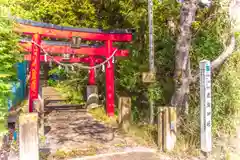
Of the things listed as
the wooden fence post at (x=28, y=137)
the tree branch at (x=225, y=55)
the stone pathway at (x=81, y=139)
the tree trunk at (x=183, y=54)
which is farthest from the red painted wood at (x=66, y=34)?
the tree branch at (x=225, y=55)

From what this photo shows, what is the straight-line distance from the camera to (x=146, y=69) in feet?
23.9

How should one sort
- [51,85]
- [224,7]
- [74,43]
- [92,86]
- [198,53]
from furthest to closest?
[51,85] < [92,86] < [74,43] < [198,53] < [224,7]

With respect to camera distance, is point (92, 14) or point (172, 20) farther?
point (92, 14)

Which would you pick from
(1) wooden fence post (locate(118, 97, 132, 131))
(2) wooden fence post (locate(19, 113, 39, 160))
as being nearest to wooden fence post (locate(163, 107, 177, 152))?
(1) wooden fence post (locate(118, 97, 132, 131))

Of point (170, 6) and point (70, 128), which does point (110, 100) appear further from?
point (170, 6)

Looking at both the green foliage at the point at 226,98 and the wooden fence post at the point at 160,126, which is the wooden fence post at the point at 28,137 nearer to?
the wooden fence post at the point at 160,126

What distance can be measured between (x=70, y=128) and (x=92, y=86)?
4084 millimetres

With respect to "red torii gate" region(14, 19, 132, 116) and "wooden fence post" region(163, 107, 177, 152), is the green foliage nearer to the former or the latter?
"wooden fence post" region(163, 107, 177, 152)

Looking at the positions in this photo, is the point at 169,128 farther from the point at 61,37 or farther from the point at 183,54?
the point at 61,37

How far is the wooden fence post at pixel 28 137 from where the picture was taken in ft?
12.6

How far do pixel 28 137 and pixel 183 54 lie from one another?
10.9ft

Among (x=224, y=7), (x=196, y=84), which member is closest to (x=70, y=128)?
(x=196, y=84)

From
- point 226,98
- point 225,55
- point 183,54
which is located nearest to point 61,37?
point 183,54

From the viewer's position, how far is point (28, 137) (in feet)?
12.6
